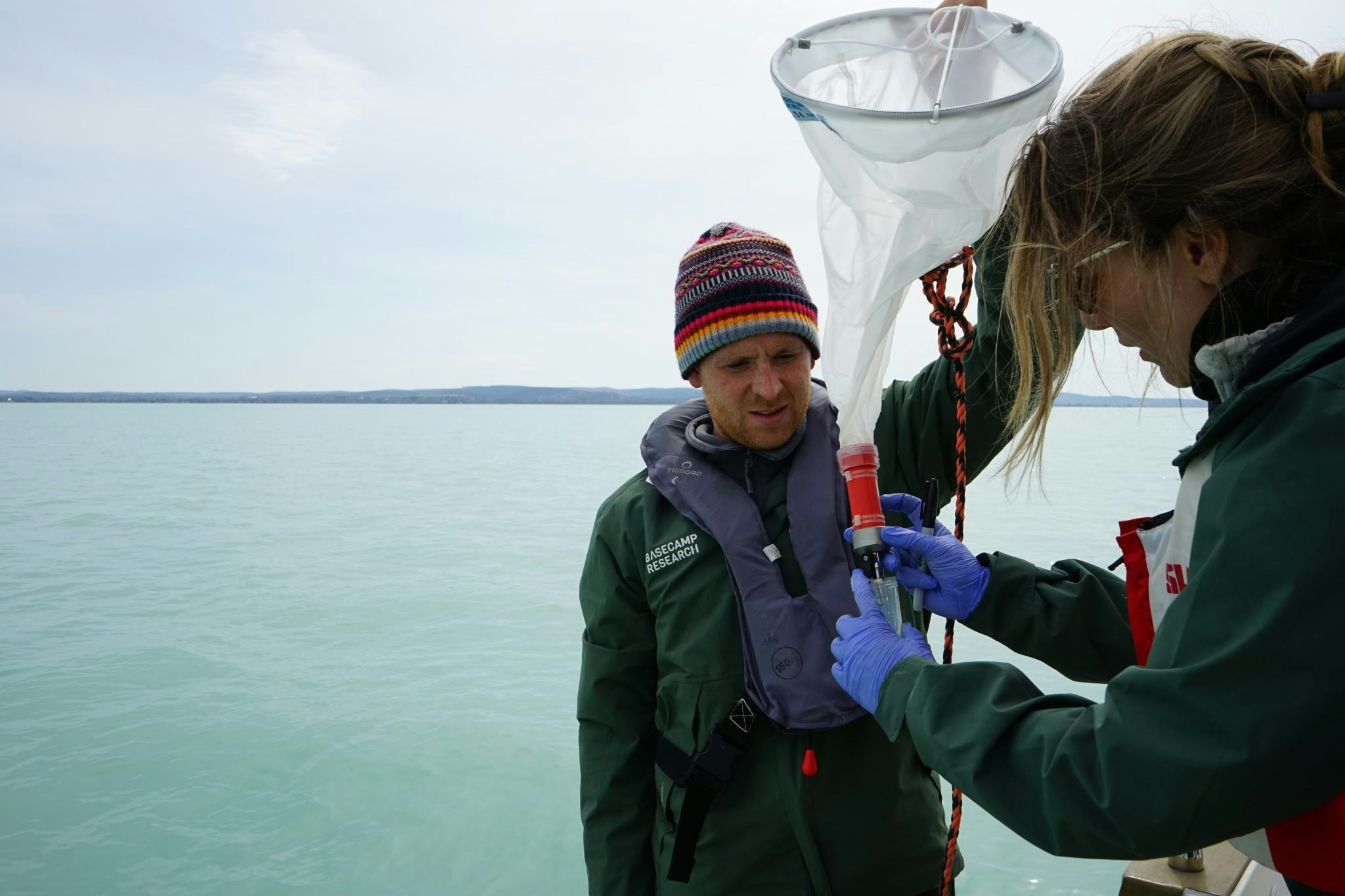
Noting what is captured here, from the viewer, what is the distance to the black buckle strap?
174cm

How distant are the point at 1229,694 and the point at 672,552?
1166 millimetres

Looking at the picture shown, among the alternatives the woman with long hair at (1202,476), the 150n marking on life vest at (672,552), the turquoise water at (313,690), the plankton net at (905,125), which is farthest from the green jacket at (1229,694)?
the 150n marking on life vest at (672,552)

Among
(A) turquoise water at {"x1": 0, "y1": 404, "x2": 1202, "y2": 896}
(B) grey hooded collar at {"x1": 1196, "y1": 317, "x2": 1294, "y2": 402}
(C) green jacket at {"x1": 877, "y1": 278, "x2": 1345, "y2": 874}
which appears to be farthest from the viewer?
(A) turquoise water at {"x1": 0, "y1": 404, "x2": 1202, "y2": 896}

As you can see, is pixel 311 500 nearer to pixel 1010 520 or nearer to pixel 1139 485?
pixel 1010 520

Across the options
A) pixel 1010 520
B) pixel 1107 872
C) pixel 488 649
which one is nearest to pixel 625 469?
pixel 1010 520

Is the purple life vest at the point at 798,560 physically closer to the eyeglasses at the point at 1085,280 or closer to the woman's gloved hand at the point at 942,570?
the woman's gloved hand at the point at 942,570

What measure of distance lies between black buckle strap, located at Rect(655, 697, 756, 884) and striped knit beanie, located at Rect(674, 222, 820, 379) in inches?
32.2

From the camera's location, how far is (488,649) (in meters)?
7.32

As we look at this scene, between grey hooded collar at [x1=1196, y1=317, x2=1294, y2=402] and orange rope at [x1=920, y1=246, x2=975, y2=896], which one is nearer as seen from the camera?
grey hooded collar at [x1=1196, y1=317, x2=1294, y2=402]

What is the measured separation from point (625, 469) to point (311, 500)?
7.93 m

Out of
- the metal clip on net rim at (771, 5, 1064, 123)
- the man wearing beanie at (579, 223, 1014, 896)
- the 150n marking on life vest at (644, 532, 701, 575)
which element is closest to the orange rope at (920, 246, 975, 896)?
the man wearing beanie at (579, 223, 1014, 896)

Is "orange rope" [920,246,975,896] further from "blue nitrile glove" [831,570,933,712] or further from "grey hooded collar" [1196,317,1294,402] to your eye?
"grey hooded collar" [1196,317,1294,402]

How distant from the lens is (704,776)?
1751mm

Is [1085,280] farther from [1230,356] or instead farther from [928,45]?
[928,45]
